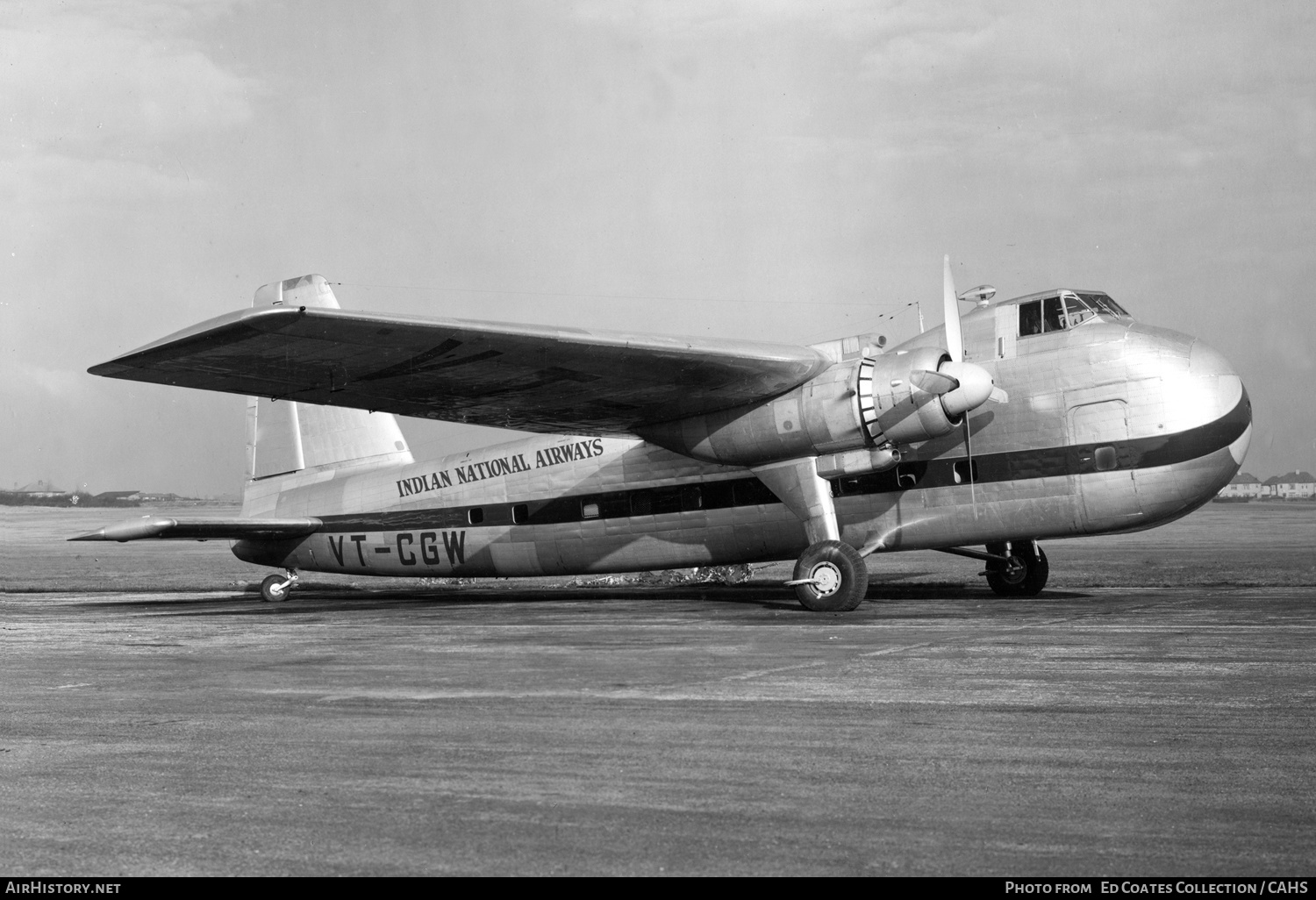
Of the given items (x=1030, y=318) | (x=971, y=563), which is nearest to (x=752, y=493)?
(x=1030, y=318)

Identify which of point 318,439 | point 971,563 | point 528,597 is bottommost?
point 971,563

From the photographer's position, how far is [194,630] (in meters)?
15.6

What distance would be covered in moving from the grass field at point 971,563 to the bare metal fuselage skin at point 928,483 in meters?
3.66

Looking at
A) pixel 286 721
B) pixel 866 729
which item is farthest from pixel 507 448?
pixel 866 729

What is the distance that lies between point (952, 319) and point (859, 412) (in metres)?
2.13

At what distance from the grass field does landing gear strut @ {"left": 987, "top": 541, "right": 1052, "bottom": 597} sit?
241 cm

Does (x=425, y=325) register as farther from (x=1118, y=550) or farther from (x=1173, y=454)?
(x=1118, y=550)

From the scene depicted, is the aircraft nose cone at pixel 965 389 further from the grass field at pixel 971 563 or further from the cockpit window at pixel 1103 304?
the grass field at pixel 971 563

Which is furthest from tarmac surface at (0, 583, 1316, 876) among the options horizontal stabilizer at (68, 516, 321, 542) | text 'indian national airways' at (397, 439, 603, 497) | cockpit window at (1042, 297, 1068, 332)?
text 'indian national airways' at (397, 439, 603, 497)

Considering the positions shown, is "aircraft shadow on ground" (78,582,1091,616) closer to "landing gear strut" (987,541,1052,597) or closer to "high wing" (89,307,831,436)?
"landing gear strut" (987,541,1052,597)

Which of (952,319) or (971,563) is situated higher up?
(952,319)

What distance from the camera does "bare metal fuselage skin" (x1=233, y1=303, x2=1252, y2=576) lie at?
1625cm

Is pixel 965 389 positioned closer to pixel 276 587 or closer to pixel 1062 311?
pixel 1062 311

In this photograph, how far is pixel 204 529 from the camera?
70.1 ft
